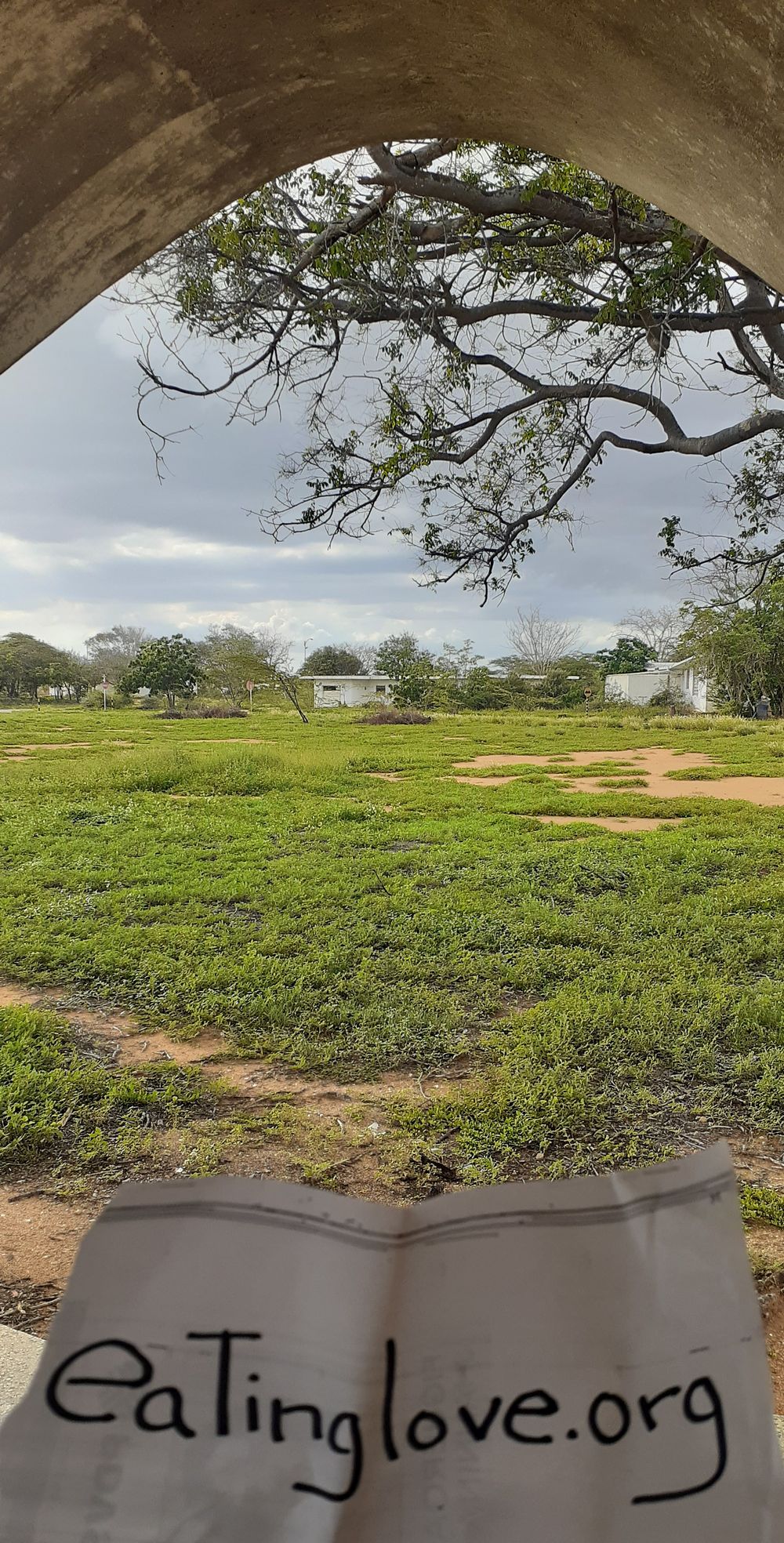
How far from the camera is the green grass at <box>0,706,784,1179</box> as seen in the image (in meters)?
2.75

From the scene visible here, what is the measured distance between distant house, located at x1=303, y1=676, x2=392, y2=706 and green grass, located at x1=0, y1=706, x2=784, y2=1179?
17128 mm

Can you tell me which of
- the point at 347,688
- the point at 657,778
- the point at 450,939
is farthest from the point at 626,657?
the point at 450,939

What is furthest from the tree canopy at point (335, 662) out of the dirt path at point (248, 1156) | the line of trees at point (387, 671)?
the dirt path at point (248, 1156)

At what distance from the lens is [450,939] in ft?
15.2

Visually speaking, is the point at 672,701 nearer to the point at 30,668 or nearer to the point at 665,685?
the point at 665,685

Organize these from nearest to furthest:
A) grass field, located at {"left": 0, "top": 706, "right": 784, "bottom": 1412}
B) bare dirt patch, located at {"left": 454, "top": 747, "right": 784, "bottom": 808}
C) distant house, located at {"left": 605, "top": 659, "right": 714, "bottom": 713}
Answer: grass field, located at {"left": 0, "top": 706, "right": 784, "bottom": 1412}, bare dirt patch, located at {"left": 454, "top": 747, "right": 784, "bottom": 808}, distant house, located at {"left": 605, "top": 659, "right": 714, "bottom": 713}

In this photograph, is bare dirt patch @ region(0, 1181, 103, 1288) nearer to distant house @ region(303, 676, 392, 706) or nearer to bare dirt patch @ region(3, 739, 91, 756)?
bare dirt patch @ region(3, 739, 91, 756)

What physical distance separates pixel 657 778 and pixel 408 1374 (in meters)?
11.8

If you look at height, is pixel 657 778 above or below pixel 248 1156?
above

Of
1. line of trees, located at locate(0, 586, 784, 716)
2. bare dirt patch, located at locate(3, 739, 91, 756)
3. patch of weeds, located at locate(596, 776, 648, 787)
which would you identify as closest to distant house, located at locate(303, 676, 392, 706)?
line of trees, located at locate(0, 586, 784, 716)

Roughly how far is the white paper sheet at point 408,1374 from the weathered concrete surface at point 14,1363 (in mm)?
686

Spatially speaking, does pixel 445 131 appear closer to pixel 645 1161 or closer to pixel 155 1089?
pixel 645 1161

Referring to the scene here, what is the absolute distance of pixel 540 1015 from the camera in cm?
344

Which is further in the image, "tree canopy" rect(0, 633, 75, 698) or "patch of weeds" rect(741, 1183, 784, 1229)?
"tree canopy" rect(0, 633, 75, 698)
